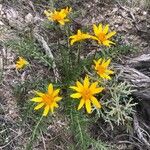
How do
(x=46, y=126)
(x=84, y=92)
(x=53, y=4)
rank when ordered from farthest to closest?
(x=53, y=4) < (x=46, y=126) < (x=84, y=92)

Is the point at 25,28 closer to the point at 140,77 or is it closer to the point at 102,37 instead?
the point at 102,37

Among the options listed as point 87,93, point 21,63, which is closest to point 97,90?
point 87,93

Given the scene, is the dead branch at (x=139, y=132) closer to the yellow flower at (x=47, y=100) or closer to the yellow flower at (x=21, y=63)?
the yellow flower at (x=47, y=100)

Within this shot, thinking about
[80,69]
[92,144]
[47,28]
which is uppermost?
[47,28]

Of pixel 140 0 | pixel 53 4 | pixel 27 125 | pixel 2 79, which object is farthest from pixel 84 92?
pixel 140 0

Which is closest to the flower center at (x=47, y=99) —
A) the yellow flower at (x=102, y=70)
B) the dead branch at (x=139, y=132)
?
the yellow flower at (x=102, y=70)

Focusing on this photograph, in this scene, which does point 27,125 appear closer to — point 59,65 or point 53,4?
point 59,65

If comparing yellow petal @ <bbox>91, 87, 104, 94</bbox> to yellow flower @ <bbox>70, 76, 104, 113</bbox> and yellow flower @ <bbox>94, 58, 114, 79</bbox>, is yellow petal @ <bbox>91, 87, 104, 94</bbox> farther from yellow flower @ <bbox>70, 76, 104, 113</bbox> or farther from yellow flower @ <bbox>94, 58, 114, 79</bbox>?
yellow flower @ <bbox>94, 58, 114, 79</bbox>

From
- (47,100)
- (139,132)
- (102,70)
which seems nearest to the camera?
(47,100)
